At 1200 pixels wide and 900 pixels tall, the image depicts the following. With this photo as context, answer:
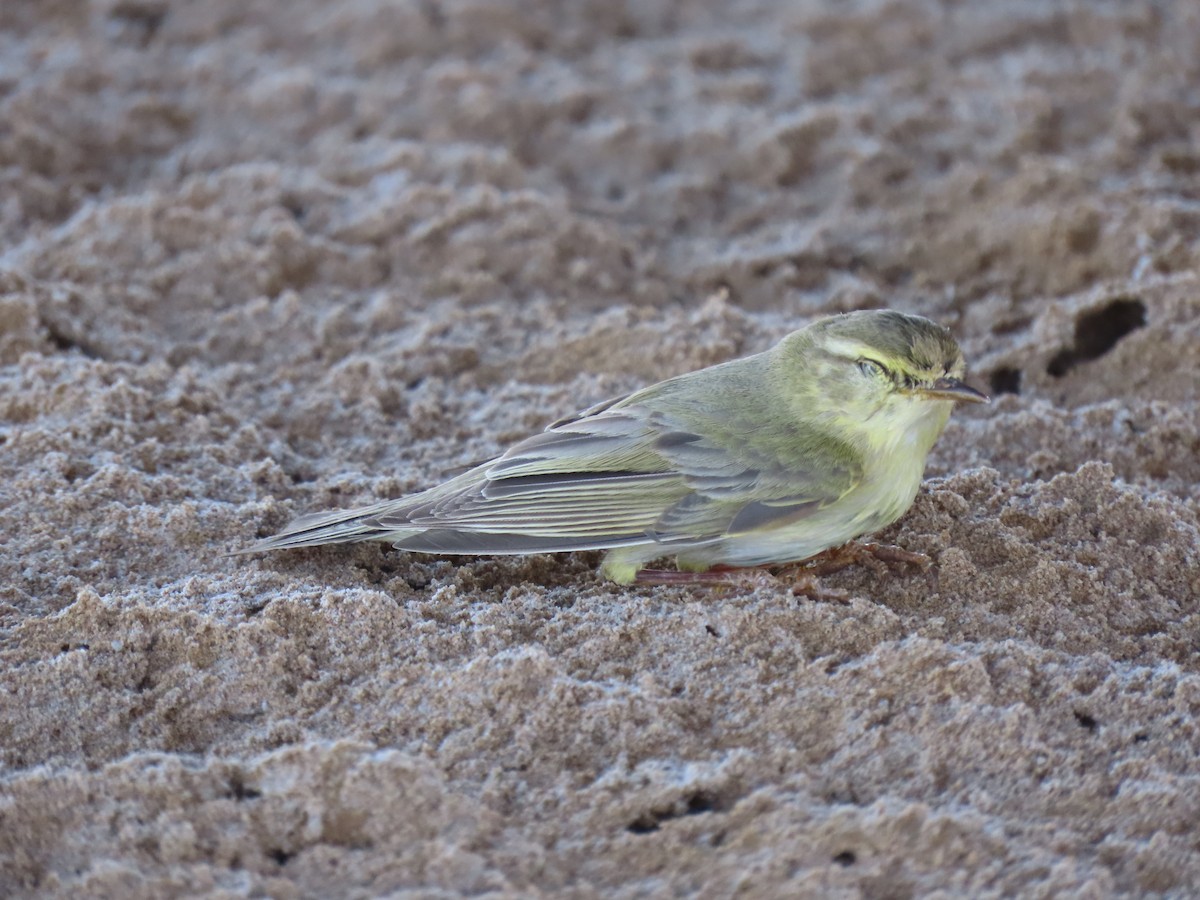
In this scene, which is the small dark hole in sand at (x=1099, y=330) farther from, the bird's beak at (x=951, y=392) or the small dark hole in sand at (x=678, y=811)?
the small dark hole in sand at (x=678, y=811)

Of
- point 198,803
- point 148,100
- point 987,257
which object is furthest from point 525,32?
point 198,803

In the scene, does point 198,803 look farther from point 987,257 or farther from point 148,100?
point 148,100

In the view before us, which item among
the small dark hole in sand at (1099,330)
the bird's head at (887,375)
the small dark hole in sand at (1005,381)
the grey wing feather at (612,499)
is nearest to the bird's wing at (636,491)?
the grey wing feather at (612,499)

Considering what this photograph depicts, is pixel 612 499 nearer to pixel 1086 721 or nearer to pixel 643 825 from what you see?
pixel 643 825

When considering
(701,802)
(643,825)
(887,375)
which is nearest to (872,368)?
(887,375)

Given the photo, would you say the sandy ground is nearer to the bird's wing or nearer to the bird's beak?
the bird's wing

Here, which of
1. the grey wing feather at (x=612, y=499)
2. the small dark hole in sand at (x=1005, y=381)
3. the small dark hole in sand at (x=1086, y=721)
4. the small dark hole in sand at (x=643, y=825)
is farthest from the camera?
the small dark hole in sand at (x=1005, y=381)
